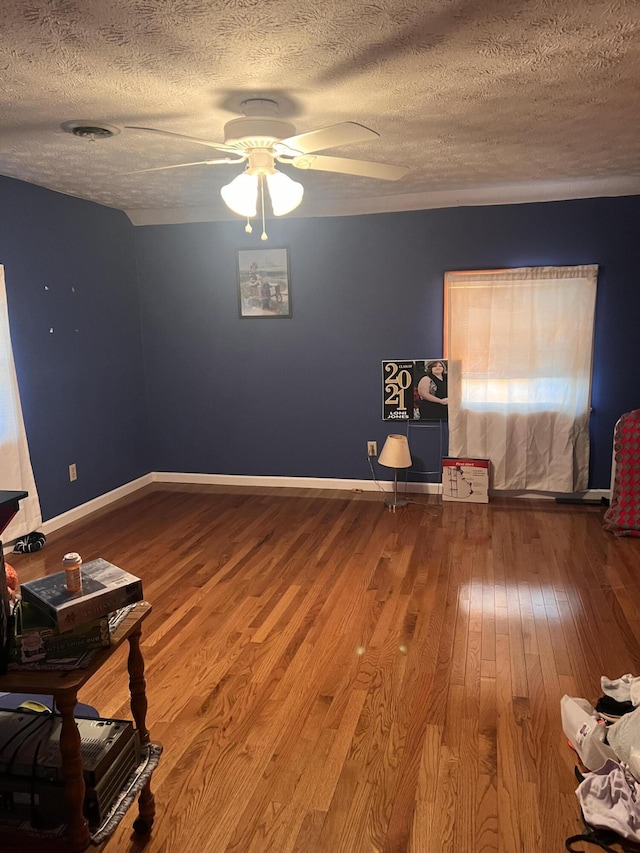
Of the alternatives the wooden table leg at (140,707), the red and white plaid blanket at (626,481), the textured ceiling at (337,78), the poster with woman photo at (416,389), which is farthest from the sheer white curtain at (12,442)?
the red and white plaid blanket at (626,481)

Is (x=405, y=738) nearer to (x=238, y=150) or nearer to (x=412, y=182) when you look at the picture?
(x=238, y=150)

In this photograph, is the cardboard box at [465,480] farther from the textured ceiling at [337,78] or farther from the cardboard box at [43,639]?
the cardboard box at [43,639]

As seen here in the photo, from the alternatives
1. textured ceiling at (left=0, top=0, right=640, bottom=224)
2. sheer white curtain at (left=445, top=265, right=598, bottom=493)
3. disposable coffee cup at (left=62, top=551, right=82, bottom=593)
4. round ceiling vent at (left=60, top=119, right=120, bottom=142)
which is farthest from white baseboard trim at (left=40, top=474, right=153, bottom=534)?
disposable coffee cup at (left=62, top=551, right=82, bottom=593)

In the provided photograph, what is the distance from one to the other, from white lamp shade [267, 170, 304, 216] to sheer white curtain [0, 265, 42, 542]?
6.91 ft

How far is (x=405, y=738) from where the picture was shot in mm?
2264

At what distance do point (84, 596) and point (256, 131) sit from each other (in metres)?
2.06

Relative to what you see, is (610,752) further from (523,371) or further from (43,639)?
(523,371)

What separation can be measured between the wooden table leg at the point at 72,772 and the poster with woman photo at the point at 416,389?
4.04 meters

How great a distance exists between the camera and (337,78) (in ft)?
8.00

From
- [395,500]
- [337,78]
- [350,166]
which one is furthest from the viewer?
[395,500]

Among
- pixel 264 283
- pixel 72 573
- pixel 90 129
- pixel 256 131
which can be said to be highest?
pixel 90 129

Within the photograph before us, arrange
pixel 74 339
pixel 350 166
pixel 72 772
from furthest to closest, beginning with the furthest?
pixel 74 339, pixel 350 166, pixel 72 772

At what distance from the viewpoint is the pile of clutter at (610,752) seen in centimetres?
183

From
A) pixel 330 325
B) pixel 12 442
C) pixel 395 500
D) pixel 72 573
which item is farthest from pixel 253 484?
pixel 72 573
